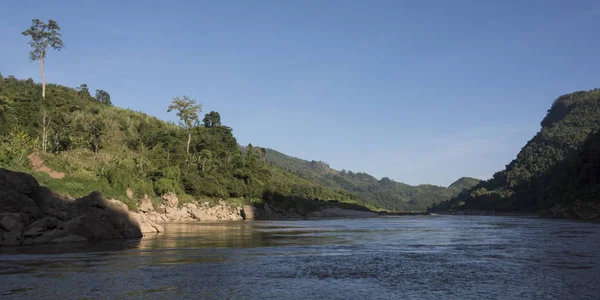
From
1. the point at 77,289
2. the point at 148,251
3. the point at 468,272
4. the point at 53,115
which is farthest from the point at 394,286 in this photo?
the point at 53,115

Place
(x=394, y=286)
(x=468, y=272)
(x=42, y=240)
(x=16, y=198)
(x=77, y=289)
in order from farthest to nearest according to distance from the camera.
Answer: (x=16, y=198)
(x=42, y=240)
(x=468, y=272)
(x=394, y=286)
(x=77, y=289)

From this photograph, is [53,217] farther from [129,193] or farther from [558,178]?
[558,178]

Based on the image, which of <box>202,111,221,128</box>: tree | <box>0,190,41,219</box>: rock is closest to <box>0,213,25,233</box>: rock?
<box>0,190,41,219</box>: rock

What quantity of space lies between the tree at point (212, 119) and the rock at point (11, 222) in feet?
411

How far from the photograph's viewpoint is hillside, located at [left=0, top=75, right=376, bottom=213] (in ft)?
194

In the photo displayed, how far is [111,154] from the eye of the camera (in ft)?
267

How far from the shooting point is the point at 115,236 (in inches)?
1411

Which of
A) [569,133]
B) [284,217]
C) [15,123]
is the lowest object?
[284,217]

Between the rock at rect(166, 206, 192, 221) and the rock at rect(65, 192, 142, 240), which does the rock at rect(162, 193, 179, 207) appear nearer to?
the rock at rect(166, 206, 192, 221)

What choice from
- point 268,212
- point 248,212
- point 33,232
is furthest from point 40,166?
point 268,212

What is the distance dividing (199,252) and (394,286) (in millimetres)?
14326

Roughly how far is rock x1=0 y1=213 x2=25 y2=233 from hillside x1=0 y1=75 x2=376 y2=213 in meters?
21.7

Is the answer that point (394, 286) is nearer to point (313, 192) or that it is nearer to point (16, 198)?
point (16, 198)

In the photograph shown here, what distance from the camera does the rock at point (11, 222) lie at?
30062 mm
